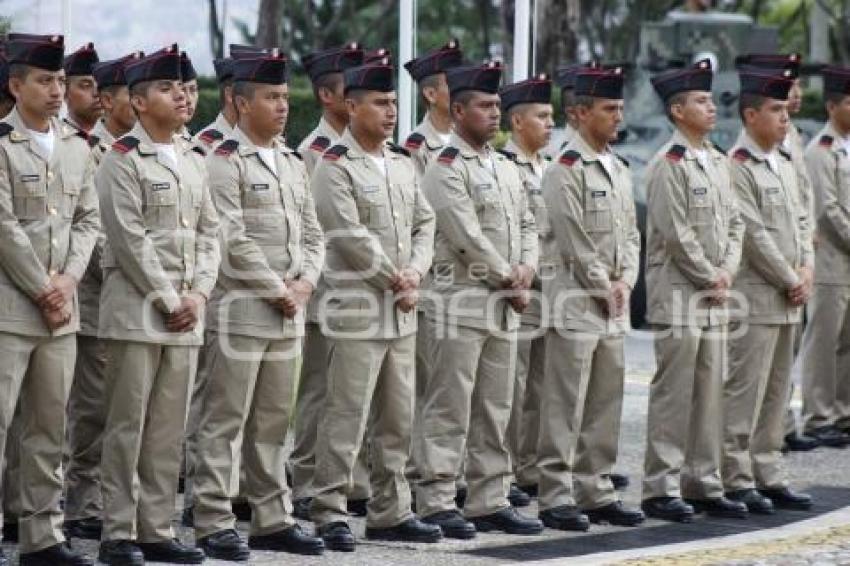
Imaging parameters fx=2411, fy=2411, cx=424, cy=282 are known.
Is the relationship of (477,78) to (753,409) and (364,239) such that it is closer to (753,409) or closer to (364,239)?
(364,239)

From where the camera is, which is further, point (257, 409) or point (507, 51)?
point (507, 51)

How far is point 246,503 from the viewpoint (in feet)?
36.1

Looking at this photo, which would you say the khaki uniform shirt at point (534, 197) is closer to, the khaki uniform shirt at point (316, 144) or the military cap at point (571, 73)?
the military cap at point (571, 73)

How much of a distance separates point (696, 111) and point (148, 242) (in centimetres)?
327

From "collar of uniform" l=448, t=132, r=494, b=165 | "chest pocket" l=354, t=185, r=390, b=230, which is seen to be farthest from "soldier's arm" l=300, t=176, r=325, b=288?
"collar of uniform" l=448, t=132, r=494, b=165

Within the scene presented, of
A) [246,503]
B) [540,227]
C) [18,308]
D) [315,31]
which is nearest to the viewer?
[18,308]

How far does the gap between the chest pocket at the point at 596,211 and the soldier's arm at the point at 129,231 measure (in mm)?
2472

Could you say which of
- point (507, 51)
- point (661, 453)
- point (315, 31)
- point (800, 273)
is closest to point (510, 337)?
point (661, 453)

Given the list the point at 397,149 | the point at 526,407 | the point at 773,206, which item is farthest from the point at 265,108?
the point at 773,206

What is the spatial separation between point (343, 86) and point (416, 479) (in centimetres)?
187

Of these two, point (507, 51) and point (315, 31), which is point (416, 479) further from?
point (315, 31)

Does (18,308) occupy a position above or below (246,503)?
above

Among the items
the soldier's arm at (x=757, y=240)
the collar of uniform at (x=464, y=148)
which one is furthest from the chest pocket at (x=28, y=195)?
the soldier's arm at (x=757, y=240)

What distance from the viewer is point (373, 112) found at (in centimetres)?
1062
